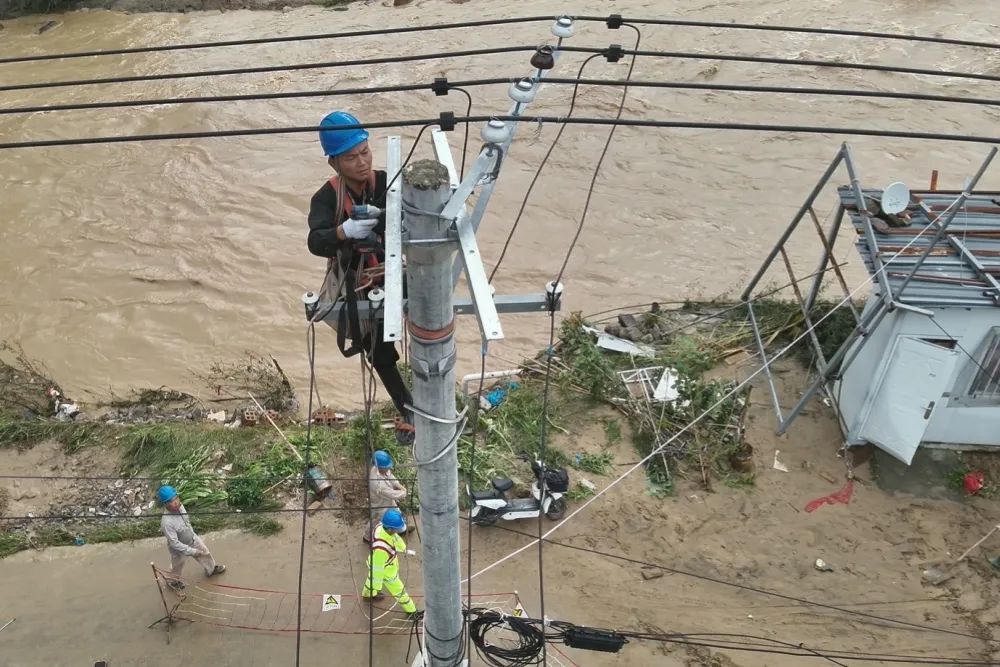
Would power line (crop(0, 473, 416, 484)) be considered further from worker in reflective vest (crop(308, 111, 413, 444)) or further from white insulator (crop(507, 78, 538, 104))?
white insulator (crop(507, 78, 538, 104))

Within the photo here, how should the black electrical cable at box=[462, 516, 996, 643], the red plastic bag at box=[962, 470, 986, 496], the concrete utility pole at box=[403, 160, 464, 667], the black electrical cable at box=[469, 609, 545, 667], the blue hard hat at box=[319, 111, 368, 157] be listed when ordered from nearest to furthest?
the concrete utility pole at box=[403, 160, 464, 667] → the blue hard hat at box=[319, 111, 368, 157] → the black electrical cable at box=[469, 609, 545, 667] → the black electrical cable at box=[462, 516, 996, 643] → the red plastic bag at box=[962, 470, 986, 496]

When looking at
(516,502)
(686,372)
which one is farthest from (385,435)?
(686,372)

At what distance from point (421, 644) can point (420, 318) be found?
15.6ft

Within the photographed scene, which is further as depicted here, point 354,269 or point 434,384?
point 354,269

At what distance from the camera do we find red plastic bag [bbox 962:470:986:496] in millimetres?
8547

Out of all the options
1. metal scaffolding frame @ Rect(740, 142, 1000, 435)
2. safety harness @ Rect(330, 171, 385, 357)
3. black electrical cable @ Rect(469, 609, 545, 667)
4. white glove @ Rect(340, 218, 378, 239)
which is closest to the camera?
white glove @ Rect(340, 218, 378, 239)

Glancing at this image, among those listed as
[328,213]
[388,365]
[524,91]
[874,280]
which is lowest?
[388,365]

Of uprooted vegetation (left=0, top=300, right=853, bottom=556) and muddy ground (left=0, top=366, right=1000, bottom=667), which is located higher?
uprooted vegetation (left=0, top=300, right=853, bottom=556)

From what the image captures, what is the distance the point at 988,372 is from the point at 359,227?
758cm

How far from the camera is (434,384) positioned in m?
3.84

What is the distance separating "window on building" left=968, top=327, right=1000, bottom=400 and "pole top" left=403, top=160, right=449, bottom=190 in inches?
286

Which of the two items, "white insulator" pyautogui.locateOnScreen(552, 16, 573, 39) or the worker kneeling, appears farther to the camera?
the worker kneeling

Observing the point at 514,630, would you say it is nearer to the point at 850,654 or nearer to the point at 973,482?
the point at 850,654

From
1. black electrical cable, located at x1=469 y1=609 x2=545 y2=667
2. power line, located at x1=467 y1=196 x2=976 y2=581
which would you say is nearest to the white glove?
black electrical cable, located at x1=469 y1=609 x2=545 y2=667
